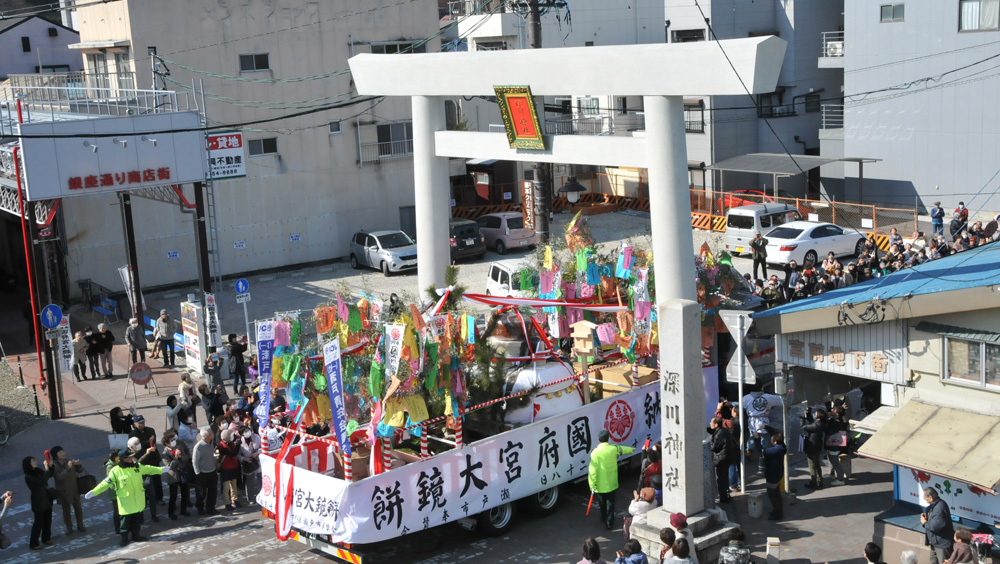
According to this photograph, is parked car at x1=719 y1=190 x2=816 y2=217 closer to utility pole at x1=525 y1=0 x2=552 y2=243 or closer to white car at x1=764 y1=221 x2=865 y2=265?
white car at x1=764 y1=221 x2=865 y2=265

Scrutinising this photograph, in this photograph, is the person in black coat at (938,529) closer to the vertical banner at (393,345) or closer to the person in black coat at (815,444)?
the person in black coat at (815,444)

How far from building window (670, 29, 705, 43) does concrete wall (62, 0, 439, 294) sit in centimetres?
1070

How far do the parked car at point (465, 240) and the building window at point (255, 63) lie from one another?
8.13m

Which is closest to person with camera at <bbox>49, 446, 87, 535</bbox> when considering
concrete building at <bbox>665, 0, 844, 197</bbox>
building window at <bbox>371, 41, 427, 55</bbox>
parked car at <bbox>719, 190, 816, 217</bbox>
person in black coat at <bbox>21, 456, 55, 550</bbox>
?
person in black coat at <bbox>21, 456, 55, 550</bbox>

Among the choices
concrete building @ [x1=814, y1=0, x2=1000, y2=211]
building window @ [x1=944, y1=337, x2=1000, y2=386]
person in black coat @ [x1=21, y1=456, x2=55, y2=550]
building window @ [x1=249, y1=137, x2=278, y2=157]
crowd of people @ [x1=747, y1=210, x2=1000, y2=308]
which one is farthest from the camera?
building window @ [x1=249, y1=137, x2=278, y2=157]

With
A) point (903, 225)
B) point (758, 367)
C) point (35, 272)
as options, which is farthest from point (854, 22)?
point (35, 272)

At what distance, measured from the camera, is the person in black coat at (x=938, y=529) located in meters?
11.9

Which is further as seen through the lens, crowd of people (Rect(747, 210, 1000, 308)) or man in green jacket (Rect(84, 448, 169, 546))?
crowd of people (Rect(747, 210, 1000, 308))

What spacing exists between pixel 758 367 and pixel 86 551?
11749 mm

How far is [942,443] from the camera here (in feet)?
40.6

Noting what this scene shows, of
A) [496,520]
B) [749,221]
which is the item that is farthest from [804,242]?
[496,520]

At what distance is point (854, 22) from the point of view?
1479 inches

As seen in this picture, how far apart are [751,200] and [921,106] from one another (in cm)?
646

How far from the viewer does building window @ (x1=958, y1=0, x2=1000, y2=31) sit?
1310 inches
